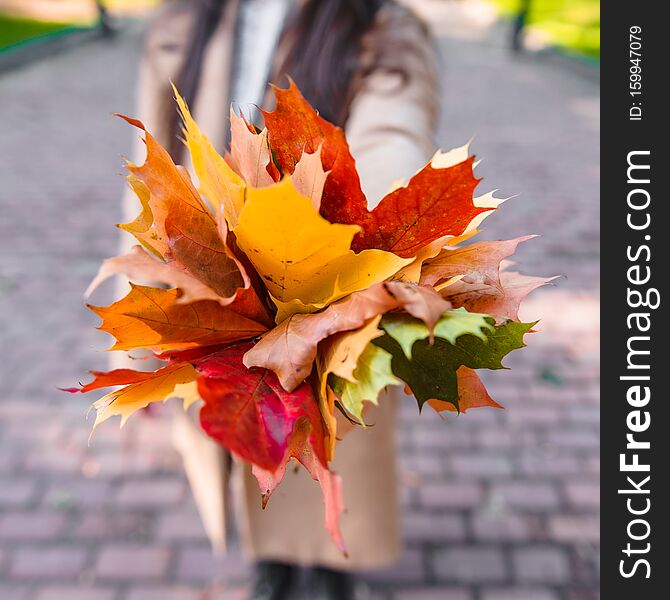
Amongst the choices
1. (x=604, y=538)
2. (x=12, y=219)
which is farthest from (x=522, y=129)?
(x=604, y=538)

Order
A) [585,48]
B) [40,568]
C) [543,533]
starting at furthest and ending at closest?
1. [585,48]
2. [543,533]
3. [40,568]

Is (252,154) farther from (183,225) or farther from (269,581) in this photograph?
(269,581)

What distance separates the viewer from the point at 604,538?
1710mm

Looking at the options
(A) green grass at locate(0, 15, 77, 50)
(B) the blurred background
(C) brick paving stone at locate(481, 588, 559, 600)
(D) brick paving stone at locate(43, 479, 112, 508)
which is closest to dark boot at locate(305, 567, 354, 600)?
(B) the blurred background

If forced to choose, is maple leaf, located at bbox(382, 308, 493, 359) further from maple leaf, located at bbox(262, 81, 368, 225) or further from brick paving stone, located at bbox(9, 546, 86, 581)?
brick paving stone, located at bbox(9, 546, 86, 581)

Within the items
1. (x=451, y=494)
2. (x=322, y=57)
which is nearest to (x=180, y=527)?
(x=451, y=494)

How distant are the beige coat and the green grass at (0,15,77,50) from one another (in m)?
9.61

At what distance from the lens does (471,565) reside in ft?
7.54

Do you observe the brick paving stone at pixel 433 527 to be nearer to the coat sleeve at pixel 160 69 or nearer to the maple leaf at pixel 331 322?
the coat sleeve at pixel 160 69

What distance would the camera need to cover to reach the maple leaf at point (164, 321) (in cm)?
68

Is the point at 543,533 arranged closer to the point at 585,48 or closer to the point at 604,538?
the point at 604,538

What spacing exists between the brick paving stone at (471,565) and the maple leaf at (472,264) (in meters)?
1.84

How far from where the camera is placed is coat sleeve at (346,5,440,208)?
1.25 meters

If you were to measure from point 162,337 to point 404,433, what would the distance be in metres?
2.40
